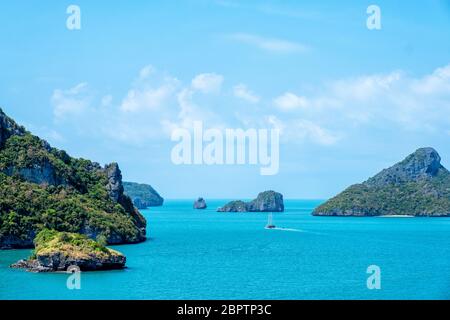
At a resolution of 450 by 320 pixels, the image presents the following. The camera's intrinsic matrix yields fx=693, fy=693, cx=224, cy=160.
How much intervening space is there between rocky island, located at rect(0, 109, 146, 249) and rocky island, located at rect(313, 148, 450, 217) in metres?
70.9

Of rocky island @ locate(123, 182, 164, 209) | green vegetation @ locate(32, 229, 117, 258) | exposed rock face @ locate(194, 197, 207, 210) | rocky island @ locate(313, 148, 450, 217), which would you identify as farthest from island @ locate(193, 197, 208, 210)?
green vegetation @ locate(32, 229, 117, 258)

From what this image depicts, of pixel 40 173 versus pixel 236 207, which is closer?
pixel 40 173

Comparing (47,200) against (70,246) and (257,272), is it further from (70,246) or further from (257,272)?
(257,272)

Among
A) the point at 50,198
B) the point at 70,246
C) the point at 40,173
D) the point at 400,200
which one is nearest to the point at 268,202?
the point at 400,200

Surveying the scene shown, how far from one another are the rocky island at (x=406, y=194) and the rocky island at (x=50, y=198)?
7086 centimetres

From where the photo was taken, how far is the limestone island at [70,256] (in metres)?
37.9

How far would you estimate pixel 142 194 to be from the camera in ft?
611

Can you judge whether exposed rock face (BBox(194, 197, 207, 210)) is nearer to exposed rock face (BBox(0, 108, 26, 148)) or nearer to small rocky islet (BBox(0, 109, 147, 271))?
small rocky islet (BBox(0, 109, 147, 271))

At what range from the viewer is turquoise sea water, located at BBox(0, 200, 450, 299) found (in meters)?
32.3

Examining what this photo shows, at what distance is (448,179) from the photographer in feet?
436

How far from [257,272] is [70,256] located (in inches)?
423

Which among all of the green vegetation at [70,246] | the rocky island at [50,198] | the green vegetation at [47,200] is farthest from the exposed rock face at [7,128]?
the green vegetation at [70,246]
